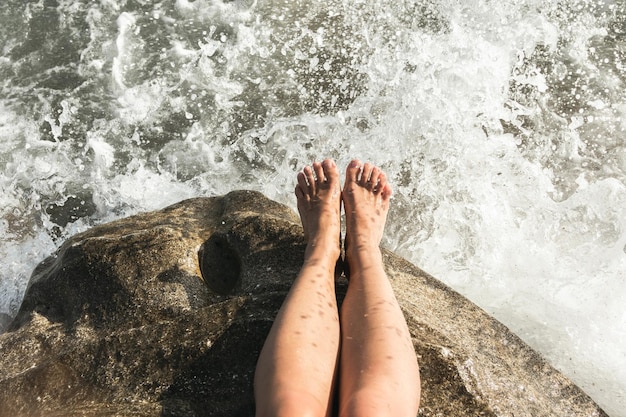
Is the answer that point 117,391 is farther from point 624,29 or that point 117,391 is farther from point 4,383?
point 624,29

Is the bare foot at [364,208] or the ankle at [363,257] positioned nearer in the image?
the ankle at [363,257]

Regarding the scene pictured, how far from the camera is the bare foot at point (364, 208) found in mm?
3002

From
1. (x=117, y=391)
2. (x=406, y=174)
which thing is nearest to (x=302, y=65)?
(x=406, y=174)

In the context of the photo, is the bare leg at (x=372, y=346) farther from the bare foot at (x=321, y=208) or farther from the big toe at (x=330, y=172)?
the big toe at (x=330, y=172)

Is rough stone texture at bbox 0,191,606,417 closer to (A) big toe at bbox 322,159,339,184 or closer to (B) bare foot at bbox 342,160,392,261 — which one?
(B) bare foot at bbox 342,160,392,261

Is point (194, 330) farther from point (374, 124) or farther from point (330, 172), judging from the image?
point (374, 124)

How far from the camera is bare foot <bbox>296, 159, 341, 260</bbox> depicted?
291cm

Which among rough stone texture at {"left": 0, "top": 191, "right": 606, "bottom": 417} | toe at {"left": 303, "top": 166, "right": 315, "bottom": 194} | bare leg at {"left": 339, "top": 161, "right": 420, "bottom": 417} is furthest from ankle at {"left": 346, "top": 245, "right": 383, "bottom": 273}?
toe at {"left": 303, "top": 166, "right": 315, "bottom": 194}

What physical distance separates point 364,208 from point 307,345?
3.92ft

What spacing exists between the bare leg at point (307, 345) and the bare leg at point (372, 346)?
69 mm

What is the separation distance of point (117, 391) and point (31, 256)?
223cm

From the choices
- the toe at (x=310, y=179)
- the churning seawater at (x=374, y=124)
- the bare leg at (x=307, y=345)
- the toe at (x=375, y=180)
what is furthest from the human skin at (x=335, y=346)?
the churning seawater at (x=374, y=124)

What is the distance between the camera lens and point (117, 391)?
7.95ft

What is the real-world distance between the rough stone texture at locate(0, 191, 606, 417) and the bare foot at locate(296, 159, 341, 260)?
0.11 m
